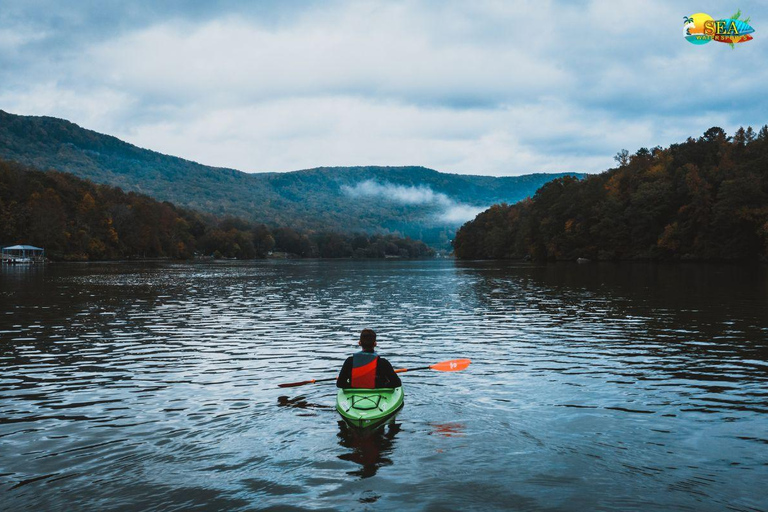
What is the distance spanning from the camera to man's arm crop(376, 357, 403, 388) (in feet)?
44.2

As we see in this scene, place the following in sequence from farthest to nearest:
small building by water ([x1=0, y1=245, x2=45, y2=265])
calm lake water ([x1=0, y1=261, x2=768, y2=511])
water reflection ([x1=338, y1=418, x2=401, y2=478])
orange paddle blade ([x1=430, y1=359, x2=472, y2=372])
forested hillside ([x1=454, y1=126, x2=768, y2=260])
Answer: small building by water ([x1=0, y1=245, x2=45, y2=265]) → forested hillside ([x1=454, y1=126, x2=768, y2=260]) → orange paddle blade ([x1=430, y1=359, x2=472, y2=372]) → water reflection ([x1=338, y1=418, x2=401, y2=478]) → calm lake water ([x1=0, y1=261, x2=768, y2=511])

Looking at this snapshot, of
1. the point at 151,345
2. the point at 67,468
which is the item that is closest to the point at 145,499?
the point at 67,468

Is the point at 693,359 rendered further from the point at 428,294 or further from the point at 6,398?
the point at 428,294

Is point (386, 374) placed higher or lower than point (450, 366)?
higher

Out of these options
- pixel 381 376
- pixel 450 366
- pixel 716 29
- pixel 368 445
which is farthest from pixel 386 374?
pixel 716 29

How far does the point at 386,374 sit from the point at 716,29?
6410 cm

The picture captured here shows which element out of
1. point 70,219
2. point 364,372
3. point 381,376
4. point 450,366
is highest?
point 70,219

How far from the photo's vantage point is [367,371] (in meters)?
13.3

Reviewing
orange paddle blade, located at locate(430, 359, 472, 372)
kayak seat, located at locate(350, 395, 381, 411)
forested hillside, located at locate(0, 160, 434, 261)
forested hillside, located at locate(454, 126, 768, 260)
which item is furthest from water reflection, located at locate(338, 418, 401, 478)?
forested hillside, located at locate(0, 160, 434, 261)

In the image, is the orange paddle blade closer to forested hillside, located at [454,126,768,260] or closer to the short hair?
the short hair

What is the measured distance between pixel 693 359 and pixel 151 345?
2079 centimetres

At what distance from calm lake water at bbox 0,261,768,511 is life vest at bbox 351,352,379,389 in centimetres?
100

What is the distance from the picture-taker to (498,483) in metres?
9.68

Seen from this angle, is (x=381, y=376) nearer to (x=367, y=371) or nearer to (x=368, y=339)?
(x=367, y=371)
